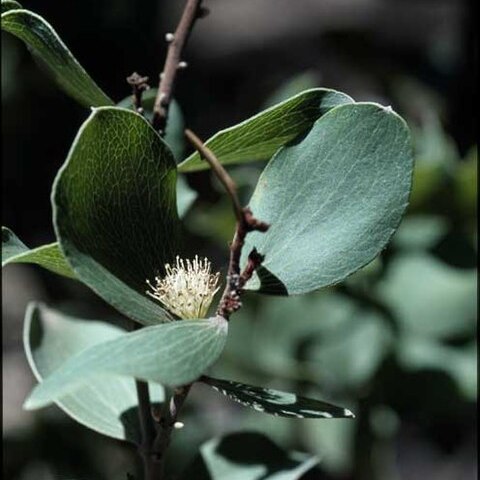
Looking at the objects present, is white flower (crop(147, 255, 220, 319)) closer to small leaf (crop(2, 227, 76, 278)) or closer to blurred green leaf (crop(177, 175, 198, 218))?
small leaf (crop(2, 227, 76, 278))

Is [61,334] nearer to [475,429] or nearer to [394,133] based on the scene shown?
[394,133]

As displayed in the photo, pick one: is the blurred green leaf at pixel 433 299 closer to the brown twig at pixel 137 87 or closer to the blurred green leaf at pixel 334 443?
the blurred green leaf at pixel 334 443

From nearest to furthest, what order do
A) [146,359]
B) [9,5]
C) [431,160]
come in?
[146,359]
[9,5]
[431,160]

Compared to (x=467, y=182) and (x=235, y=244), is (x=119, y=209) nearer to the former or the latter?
(x=235, y=244)

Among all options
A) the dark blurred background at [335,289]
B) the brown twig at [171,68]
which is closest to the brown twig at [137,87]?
the brown twig at [171,68]

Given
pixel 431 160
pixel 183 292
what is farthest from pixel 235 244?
pixel 431 160

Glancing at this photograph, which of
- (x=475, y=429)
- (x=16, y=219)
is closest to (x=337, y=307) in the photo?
(x=475, y=429)

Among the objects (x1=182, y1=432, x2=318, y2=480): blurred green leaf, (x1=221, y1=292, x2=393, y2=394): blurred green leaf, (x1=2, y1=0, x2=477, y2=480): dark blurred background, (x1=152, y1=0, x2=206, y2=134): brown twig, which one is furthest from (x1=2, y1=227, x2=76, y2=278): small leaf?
(x1=221, y1=292, x2=393, y2=394): blurred green leaf
